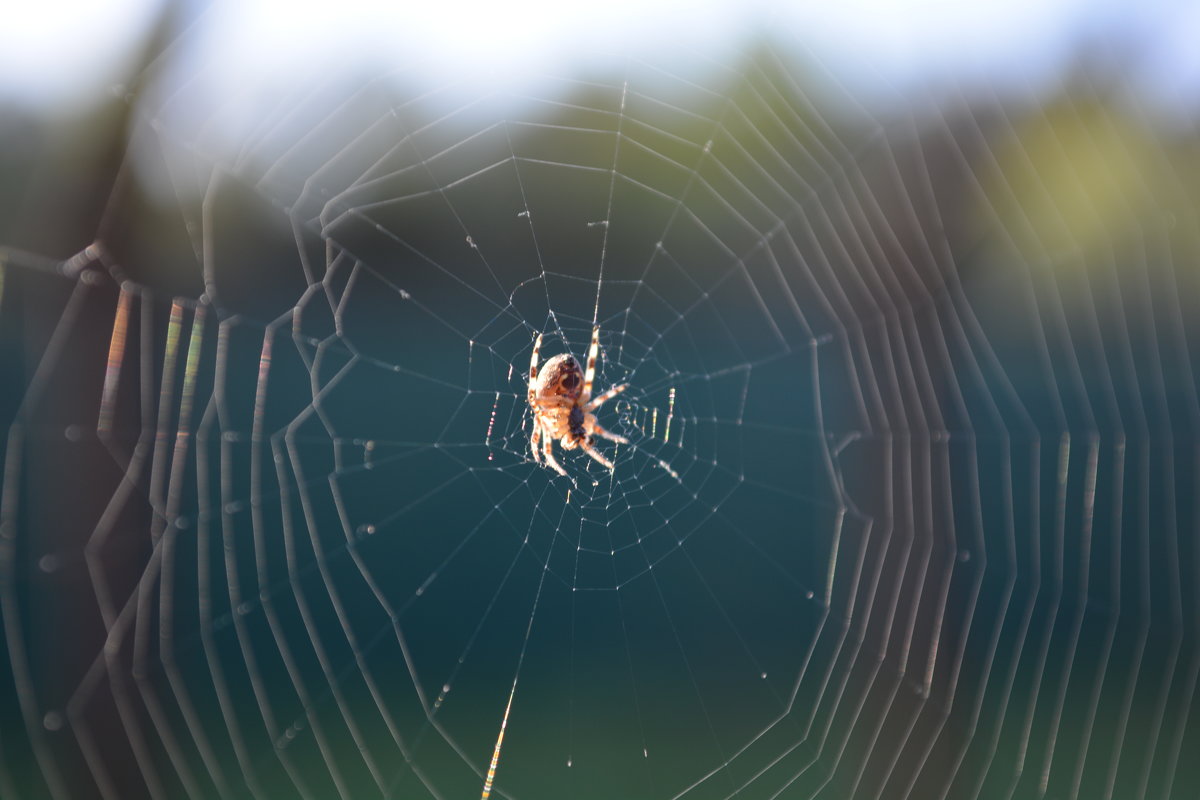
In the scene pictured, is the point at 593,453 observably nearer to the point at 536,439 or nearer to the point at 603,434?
the point at 603,434

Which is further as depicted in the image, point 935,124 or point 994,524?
point 994,524

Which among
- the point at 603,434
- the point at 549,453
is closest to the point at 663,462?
the point at 603,434

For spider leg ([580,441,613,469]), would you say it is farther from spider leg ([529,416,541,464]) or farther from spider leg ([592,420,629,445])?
spider leg ([529,416,541,464])

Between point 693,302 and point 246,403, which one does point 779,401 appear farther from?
point 246,403

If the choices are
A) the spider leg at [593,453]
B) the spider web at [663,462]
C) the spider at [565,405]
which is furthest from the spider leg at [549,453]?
the spider web at [663,462]

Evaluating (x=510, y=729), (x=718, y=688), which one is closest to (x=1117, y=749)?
(x=718, y=688)
